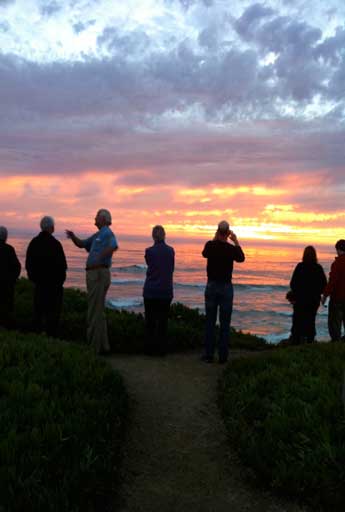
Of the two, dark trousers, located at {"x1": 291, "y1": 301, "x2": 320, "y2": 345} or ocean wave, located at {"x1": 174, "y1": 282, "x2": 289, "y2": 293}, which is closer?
dark trousers, located at {"x1": 291, "y1": 301, "x2": 320, "y2": 345}

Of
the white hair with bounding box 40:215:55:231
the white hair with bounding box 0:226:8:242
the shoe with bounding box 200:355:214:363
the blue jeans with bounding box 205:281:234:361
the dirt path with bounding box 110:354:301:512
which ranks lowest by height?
the dirt path with bounding box 110:354:301:512

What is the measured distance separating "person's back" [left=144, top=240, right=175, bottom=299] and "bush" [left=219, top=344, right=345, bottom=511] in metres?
2.14

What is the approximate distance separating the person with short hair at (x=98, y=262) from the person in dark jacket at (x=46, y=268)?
0.61m

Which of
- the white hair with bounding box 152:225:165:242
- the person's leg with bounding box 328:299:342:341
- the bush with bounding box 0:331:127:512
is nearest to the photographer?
the bush with bounding box 0:331:127:512

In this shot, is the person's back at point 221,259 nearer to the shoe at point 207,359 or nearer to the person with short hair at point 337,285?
the shoe at point 207,359

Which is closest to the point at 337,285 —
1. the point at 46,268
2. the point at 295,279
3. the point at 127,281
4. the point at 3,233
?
the point at 295,279

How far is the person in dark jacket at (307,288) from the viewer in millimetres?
9891

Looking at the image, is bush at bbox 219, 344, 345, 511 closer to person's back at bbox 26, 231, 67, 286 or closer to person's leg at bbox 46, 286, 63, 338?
person's leg at bbox 46, 286, 63, 338

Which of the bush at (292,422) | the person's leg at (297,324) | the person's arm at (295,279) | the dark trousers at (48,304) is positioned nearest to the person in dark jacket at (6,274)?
the dark trousers at (48,304)

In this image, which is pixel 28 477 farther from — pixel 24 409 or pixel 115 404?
pixel 115 404

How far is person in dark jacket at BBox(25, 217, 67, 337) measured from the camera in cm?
858

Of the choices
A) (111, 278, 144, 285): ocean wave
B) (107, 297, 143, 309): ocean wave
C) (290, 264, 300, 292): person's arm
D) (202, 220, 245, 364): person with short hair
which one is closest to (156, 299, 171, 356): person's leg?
(202, 220, 245, 364): person with short hair

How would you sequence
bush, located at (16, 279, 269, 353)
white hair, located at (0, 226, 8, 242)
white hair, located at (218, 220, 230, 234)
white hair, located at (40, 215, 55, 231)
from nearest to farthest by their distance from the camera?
1. white hair, located at (218, 220, 230, 234)
2. white hair, located at (40, 215, 55, 231)
3. white hair, located at (0, 226, 8, 242)
4. bush, located at (16, 279, 269, 353)

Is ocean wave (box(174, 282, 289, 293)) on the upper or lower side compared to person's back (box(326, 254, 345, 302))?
lower
